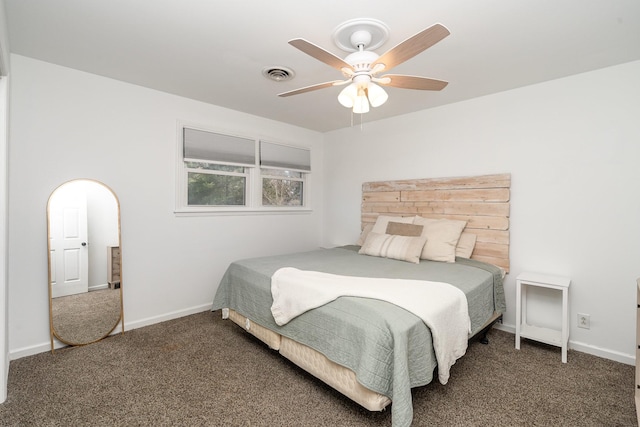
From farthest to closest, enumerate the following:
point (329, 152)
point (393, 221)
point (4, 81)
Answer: point (329, 152), point (393, 221), point (4, 81)

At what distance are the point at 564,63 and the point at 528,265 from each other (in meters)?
1.74

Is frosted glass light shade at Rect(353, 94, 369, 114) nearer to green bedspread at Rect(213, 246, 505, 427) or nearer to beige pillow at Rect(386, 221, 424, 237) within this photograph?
green bedspread at Rect(213, 246, 505, 427)

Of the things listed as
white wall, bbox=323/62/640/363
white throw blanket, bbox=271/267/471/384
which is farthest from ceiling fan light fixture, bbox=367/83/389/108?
white wall, bbox=323/62/640/363

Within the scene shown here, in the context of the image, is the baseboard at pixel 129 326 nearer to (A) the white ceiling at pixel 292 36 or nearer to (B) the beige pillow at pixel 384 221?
(B) the beige pillow at pixel 384 221

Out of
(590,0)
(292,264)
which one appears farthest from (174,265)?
(590,0)

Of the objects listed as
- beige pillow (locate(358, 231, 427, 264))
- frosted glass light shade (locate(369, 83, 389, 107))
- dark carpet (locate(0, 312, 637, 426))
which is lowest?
dark carpet (locate(0, 312, 637, 426))

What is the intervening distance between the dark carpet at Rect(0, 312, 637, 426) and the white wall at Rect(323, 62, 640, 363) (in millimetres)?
418

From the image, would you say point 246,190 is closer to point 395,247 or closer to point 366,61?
point 395,247

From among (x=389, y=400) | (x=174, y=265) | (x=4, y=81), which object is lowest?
(x=389, y=400)

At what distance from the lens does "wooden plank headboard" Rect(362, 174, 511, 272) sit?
3.04 m

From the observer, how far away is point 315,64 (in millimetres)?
2459

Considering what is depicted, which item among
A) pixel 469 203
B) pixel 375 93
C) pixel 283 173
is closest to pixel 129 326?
pixel 283 173

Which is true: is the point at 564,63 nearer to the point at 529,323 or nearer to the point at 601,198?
the point at 601,198

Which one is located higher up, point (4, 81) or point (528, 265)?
point (4, 81)
